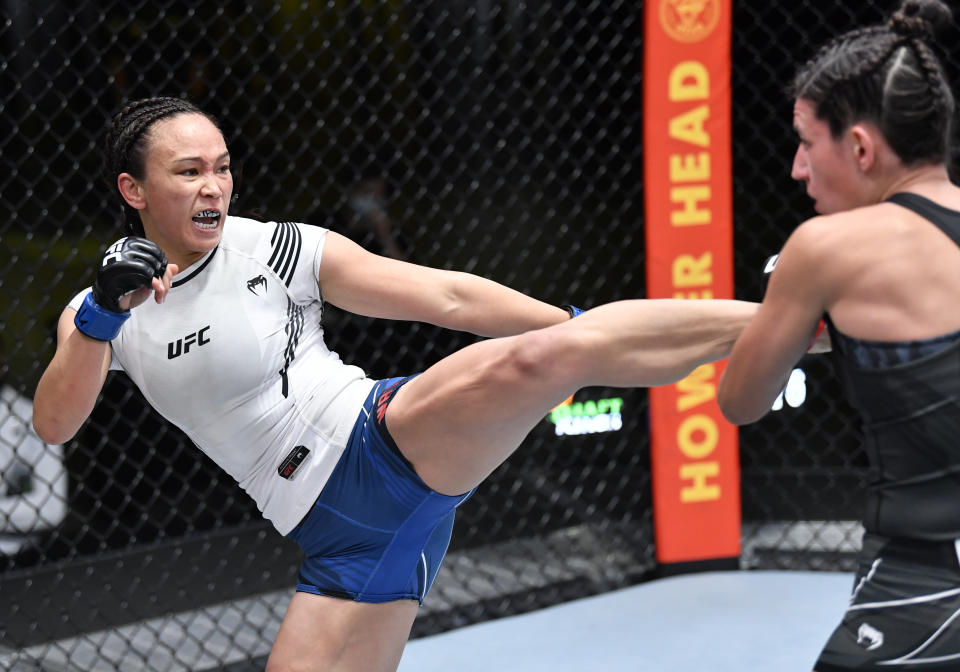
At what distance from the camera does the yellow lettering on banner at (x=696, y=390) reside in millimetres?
3035

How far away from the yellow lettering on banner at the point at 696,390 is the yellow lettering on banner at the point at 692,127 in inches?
25.5

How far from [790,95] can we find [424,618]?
2.06m

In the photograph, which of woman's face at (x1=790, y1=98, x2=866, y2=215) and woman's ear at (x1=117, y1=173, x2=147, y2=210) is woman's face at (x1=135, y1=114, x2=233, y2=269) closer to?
woman's ear at (x1=117, y1=173, x2=147, y2=210)

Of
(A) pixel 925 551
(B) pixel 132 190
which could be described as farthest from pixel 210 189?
(A) pixel 925 551

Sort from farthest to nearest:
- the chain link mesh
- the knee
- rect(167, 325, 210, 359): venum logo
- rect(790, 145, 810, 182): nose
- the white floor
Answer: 1. the chain link mesh
2. the white floor
3. rect(167, 325, 210, 359): venum logo
4. the knee
5. rect(790, 145, 810, 182): nose

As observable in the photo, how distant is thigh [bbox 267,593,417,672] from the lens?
161 cm

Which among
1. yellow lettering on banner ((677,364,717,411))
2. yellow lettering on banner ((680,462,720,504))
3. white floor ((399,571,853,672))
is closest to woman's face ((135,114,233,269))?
white floor ((399,571,853,672))

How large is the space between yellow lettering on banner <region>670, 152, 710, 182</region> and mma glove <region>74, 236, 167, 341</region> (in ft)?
5.83

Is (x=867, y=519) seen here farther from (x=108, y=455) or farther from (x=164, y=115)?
(x=108, y=455)

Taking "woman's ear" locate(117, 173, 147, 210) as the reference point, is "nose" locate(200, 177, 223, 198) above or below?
above

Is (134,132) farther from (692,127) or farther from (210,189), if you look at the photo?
(692,127)

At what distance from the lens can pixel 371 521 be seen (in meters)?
1.67

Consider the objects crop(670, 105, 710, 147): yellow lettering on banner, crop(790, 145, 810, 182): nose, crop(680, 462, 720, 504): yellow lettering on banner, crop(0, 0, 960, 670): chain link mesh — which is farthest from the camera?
crop(680, 462, 720, 504): yellow lettering on banner

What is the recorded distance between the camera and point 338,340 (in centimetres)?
328
